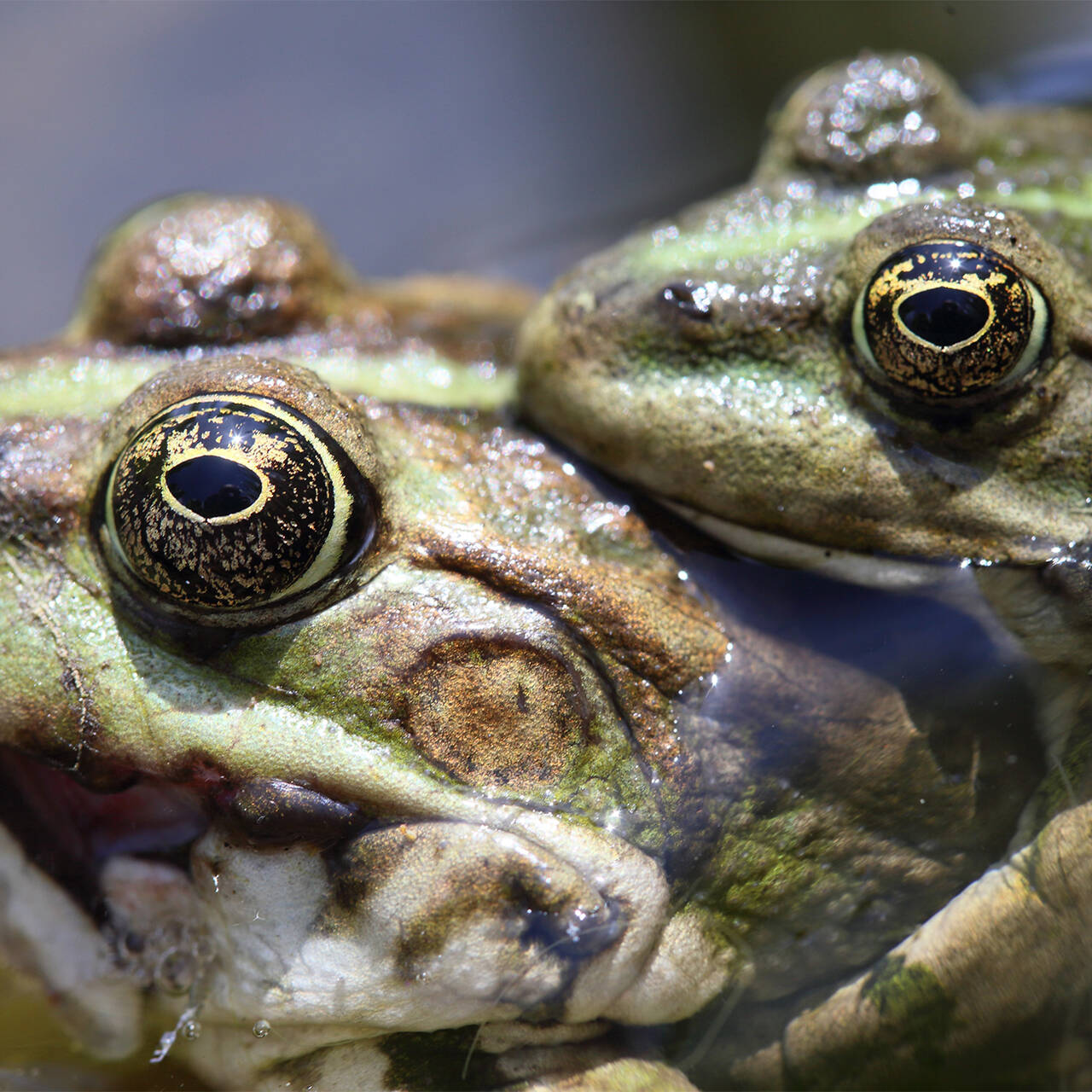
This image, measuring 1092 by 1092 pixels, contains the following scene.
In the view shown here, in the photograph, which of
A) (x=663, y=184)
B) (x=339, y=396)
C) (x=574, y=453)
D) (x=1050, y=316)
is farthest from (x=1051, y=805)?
(x=663, y=184)

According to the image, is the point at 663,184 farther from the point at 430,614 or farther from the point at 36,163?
the point at 430,614

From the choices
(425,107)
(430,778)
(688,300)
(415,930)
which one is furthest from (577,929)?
(425,107)

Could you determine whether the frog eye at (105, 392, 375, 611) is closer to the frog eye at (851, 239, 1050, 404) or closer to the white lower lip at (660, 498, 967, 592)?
the white lower lip at (660, 498, 967, 592)

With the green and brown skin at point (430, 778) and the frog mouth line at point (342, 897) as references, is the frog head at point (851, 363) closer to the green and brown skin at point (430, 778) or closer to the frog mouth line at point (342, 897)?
the green and brown skin at point (430, 778)

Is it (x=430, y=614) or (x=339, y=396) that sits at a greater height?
(x=339, y=396)

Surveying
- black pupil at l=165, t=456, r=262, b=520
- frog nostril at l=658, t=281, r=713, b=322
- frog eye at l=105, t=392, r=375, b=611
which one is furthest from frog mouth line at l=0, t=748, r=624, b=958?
frog nostril at l=658, t=281, r=713, b=322

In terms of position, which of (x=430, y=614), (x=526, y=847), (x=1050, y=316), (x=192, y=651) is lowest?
(x=526, y=847)

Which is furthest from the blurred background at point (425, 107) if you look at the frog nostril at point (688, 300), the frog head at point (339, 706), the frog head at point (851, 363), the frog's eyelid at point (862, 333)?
the frog head at point (339, 706)
